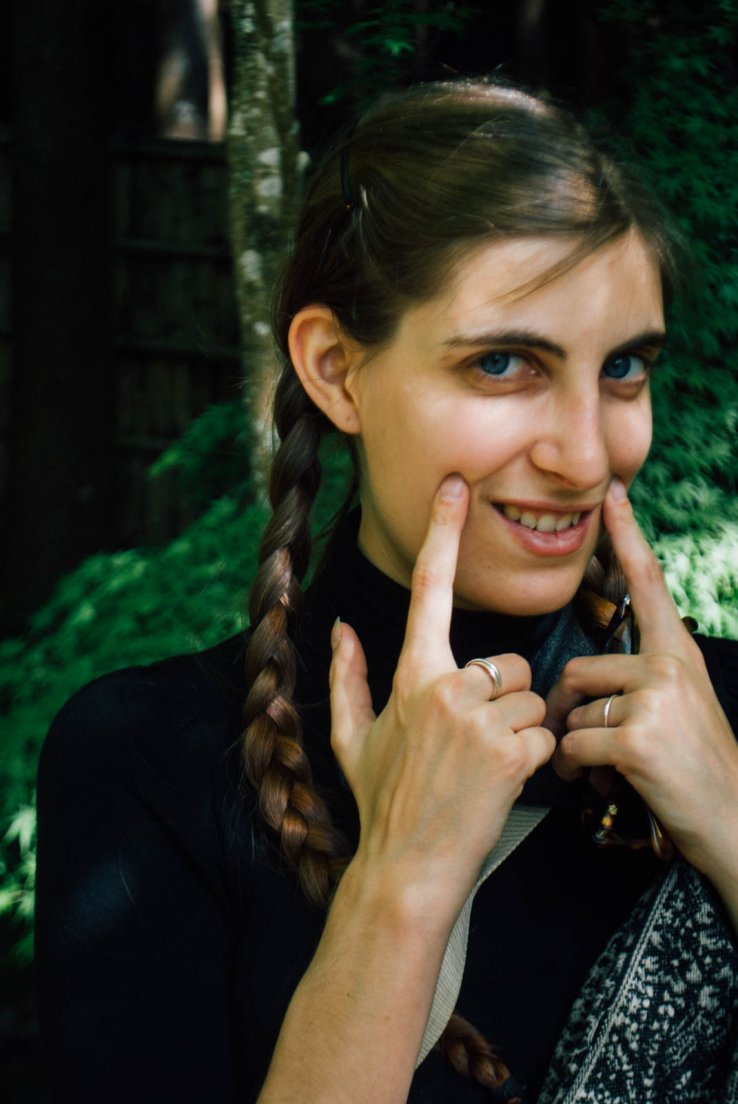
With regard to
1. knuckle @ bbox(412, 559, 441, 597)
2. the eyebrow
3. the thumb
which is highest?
the eyebrow

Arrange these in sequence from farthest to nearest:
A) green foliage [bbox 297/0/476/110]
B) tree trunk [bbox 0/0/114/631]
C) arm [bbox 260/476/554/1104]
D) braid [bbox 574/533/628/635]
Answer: tree trunk [bbox 0/0/114/631] < green foliage [bbox 297/0/476/110] < braid [bbox 574/533/628/635] < arm [bbox 260/476/554/1104]

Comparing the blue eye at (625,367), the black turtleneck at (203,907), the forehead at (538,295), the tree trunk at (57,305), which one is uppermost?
the forehead at (538,295)

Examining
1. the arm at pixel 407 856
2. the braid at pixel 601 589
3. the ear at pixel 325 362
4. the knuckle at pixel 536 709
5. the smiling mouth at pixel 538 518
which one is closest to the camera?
the arm at pixel 407 856

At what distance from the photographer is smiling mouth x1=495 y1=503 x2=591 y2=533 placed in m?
1.63

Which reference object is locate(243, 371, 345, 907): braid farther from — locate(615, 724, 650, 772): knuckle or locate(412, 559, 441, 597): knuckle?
locate(615, 724, 650, 772): knuckle

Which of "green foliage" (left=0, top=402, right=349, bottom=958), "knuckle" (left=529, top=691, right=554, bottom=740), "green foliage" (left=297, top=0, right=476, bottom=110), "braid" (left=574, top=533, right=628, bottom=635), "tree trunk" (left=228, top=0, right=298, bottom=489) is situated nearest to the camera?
"knuckle" (left=529, top=691, right=554, bottom=740)

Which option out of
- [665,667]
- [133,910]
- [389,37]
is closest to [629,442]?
[665,667]

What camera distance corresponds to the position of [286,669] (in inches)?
70.6

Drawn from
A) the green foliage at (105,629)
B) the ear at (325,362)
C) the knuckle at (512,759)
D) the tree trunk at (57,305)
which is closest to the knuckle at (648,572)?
the knuckle at (512,759)

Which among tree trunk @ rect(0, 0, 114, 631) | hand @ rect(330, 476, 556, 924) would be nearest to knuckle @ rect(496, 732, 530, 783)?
hand @ rect(330, 476, 556, 924)

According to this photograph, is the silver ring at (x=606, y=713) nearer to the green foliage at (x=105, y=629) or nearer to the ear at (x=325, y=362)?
the ear at (x=325, y=362)

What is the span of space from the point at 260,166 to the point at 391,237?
6.52 ft

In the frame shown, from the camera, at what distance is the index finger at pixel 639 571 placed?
165cm

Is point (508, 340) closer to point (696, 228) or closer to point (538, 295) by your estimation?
point (538, 295)
